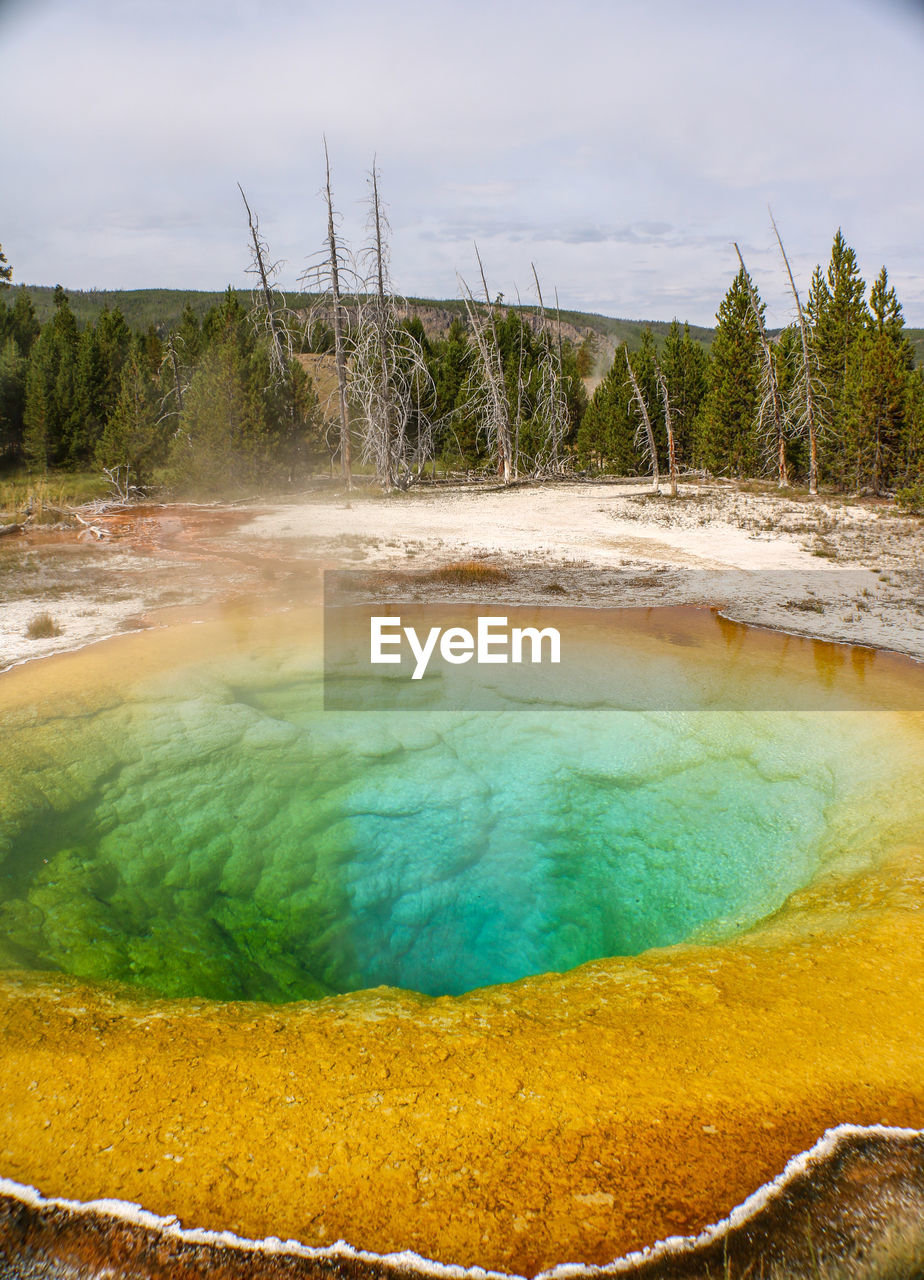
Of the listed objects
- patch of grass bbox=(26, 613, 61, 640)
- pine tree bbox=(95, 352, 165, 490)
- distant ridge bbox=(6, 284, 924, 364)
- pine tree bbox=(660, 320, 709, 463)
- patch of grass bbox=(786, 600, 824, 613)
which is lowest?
patch of grass bbox=(786, 600, 824, 613)

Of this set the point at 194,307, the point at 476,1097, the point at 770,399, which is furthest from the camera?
the point at 194,307

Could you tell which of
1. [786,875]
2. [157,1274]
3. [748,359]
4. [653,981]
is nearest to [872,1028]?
[653,981]

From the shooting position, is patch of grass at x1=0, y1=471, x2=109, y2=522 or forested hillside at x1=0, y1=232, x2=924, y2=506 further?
forested hillside at x1=0, y1=232, x2=924, y2=506

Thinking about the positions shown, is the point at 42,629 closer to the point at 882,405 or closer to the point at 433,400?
the point at 882,405

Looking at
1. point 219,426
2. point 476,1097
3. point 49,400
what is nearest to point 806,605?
point 476,1097

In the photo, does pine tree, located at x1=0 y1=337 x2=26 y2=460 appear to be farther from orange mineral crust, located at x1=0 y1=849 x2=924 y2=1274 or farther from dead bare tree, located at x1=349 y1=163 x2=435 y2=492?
orange mineral crust, located at x1=0 y1=849 x2=924 y2=1274

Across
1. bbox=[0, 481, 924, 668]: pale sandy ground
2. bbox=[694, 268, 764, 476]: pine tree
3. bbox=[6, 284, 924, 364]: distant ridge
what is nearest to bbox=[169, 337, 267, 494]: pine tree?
bbox=[0, 481, 924, 668]: pale sandy ground

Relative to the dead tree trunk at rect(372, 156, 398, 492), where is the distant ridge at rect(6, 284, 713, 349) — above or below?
above

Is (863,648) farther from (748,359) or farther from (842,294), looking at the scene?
(842,294)
